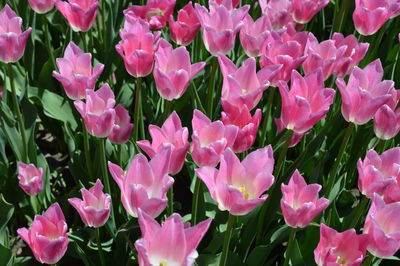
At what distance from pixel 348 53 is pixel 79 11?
2.98ft

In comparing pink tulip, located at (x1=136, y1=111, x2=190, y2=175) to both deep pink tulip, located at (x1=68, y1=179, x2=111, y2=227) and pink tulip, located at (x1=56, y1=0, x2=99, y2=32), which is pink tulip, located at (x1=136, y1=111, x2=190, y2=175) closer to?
deep pink tulip, located at (x1=68, y1=179, x2=111, y2=227)

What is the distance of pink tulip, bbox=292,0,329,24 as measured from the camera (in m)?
2.21

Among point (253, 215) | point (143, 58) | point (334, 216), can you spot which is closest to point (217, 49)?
point (143, 58)

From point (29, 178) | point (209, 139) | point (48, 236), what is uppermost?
point (209, 139)

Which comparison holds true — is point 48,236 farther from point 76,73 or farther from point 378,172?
point 378,172

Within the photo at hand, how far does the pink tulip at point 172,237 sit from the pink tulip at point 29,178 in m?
0.74

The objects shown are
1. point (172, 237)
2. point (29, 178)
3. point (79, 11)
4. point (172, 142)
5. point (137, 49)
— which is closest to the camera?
point (172, 237)

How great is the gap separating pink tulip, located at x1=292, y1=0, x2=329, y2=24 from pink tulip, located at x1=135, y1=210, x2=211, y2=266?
3.99 feet

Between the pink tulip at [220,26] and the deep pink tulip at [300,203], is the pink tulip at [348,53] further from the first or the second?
the deep pink tulip at [300,203]

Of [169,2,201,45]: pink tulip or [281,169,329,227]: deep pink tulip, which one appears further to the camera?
[169,2,201,45]: pink tulip

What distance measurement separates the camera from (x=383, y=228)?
1392 mm

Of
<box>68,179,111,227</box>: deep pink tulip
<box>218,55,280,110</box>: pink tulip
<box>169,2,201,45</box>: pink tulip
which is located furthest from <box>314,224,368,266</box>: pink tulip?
<box>169,2,201,45</box>: pink tulip

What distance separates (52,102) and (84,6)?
1.42 ft

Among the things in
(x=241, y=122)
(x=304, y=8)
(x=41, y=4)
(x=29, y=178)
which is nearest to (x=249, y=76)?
(x=241, y=122)
